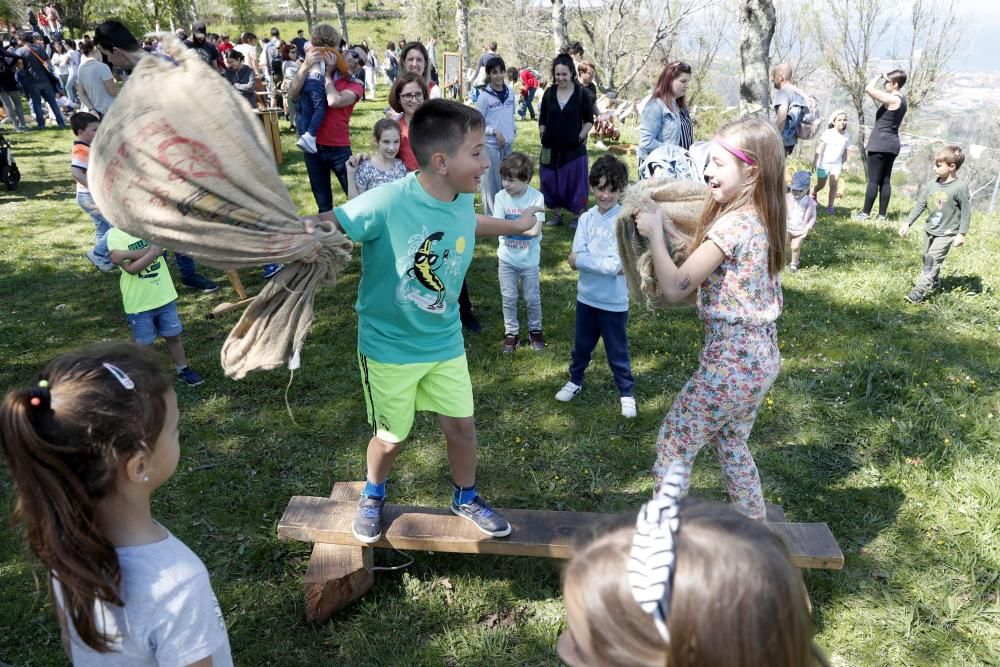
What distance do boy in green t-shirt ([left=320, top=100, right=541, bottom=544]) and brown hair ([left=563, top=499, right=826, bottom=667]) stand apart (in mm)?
1700

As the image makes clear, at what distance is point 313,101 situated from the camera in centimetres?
622

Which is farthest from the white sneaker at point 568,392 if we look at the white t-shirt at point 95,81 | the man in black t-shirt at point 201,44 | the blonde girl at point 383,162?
the man in black t-shirt at point 201,44

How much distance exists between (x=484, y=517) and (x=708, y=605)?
81.6 inches

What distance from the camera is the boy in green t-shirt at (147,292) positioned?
4332mm

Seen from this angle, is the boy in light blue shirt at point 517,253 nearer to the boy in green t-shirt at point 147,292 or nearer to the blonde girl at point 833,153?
the boy in green t-shirt at point 147,292

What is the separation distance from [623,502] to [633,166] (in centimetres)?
833

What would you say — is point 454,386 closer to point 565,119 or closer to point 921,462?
point 921,462

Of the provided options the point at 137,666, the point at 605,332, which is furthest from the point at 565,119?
the point at 137,666

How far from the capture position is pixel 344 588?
2879 mm

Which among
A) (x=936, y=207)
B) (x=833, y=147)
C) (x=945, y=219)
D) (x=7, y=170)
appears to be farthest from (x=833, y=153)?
(x=7, y=170)

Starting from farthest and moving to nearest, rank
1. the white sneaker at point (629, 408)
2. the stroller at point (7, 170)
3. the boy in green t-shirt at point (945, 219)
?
the stroller at point (7, 170)
the boy in green t-shirt at point (945, 219)
the white sneaker at point (629, 408)

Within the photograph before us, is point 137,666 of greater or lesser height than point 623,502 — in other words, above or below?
above

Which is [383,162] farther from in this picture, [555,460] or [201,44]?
[201,44]

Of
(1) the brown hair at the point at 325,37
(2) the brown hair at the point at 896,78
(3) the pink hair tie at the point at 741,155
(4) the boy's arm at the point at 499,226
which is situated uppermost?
(1) the brown hair at the point at 325,37
